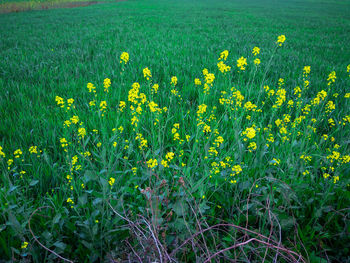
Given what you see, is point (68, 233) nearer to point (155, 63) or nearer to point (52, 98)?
point (52, 98)

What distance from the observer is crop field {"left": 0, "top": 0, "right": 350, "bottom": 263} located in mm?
1456

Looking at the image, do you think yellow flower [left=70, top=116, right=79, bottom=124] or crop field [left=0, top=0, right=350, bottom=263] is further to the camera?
yellow flower [left=70, top=116, right=79, bottom=124]

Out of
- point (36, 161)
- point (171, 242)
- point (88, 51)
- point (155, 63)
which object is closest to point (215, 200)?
point (171, 242)

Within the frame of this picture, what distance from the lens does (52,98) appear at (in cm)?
351

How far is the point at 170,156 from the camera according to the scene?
1771 mm

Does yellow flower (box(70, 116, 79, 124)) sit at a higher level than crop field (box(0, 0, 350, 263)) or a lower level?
higher

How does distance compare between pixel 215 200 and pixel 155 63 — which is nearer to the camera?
pixel 215 200

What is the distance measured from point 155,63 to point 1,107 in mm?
2910

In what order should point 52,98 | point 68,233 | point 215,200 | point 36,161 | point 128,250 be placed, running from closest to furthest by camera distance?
1. point 128,250
2. point 68,233
3. point 215,200
4. point 36,161
5. point 52,98

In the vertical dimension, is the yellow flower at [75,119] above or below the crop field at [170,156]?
above

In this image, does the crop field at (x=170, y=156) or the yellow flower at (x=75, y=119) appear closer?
the crop field at (x=170, y=156)

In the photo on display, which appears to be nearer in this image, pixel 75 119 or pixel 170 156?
pixel 170 156

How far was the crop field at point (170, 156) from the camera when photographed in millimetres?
1456

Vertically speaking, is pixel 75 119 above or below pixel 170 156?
above
